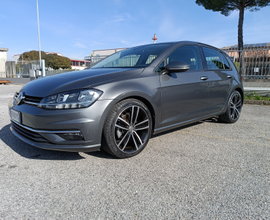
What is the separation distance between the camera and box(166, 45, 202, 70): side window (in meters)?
3.35

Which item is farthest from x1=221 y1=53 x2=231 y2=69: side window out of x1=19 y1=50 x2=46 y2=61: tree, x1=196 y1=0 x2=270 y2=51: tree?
x1=19 y1=50 x2=46 y2=61: tree

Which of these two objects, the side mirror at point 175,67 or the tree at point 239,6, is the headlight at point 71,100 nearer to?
the side mirror at point 175,67

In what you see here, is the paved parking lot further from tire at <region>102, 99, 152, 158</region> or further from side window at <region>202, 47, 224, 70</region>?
side window at <region>202, 47, 224, 70</region>

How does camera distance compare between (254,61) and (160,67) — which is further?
(254,61)

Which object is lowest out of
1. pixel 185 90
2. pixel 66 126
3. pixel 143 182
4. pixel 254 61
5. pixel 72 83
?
pixel 143 182

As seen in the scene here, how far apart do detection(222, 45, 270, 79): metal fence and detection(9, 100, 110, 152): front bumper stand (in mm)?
7531

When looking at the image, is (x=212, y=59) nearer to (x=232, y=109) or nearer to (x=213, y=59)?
(x=213, y=59)

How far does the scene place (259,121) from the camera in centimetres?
488

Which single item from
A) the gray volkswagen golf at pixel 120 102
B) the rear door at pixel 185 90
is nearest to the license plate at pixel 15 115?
the gray volkswagen golf at pixel 120 102

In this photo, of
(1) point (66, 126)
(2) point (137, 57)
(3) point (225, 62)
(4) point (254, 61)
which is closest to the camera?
(1) point (66, 126)

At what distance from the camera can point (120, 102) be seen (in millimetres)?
2582

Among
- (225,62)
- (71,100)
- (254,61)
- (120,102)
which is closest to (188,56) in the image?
(225,62)

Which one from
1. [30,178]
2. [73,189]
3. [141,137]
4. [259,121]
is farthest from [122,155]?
[259,121]

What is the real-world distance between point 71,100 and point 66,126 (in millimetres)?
271
